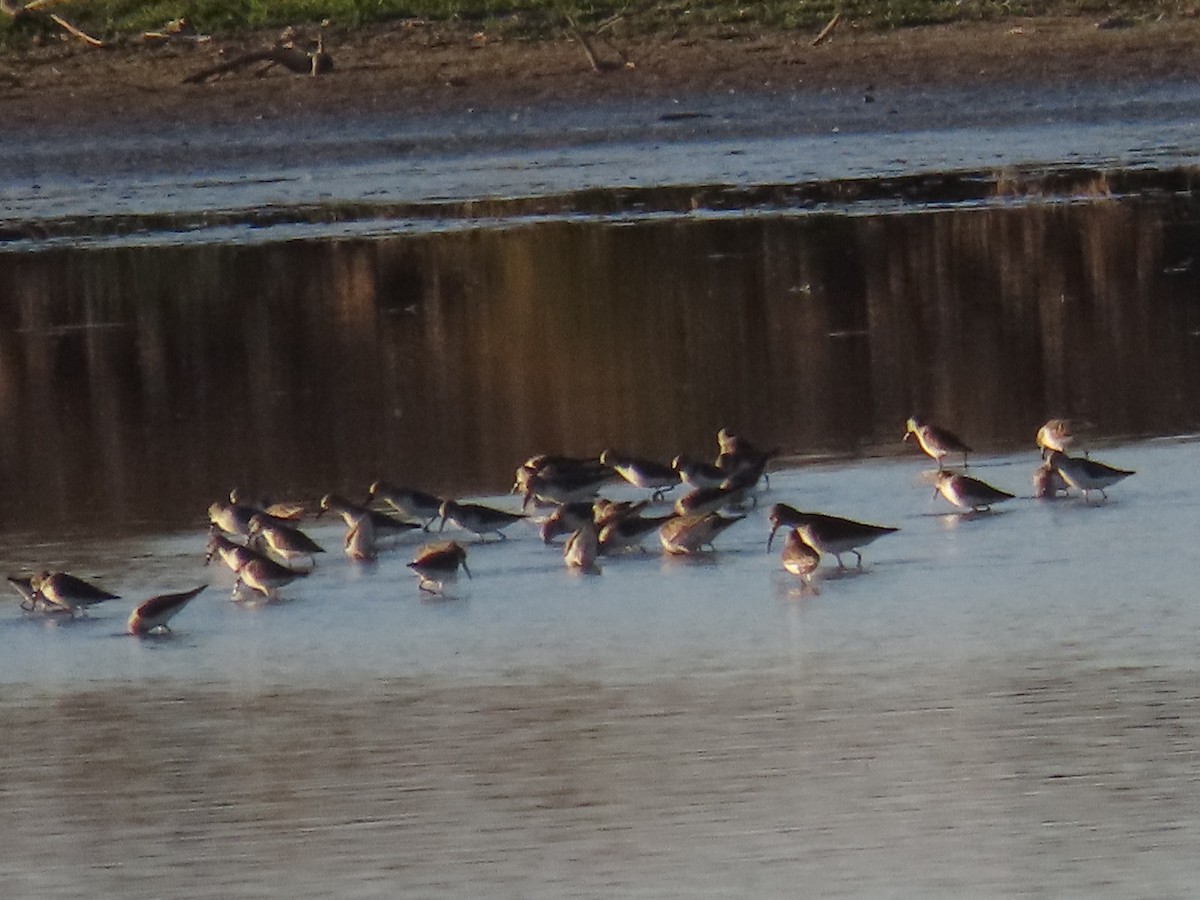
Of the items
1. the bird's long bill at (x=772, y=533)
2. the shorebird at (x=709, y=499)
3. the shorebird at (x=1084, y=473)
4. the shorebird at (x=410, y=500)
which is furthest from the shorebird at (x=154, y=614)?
the shorebird at (x=1084, y=473)

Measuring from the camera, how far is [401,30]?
86.1 ft

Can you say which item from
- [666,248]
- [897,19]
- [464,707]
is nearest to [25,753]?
[464,707]

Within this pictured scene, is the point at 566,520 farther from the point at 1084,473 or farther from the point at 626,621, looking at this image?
the point at 1084,473

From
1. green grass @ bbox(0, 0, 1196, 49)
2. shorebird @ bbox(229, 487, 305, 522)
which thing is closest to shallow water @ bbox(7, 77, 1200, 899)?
shorebird @ bbox(229, 487, 305, 522)

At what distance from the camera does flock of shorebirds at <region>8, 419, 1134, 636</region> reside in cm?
815

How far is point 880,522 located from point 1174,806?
133 inches

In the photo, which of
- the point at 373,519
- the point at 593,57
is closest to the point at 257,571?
the point at 373,519

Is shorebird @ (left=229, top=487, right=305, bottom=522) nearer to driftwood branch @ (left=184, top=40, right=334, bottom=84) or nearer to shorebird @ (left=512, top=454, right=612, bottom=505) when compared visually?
shorebird @ (left=512, top=454, right=612, bottom=505)

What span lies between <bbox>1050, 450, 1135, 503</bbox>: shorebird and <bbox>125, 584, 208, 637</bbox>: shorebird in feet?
9.40

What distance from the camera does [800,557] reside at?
26.2ft

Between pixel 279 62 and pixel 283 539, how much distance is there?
627 inches

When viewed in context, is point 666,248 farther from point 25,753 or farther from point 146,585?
point 25,753

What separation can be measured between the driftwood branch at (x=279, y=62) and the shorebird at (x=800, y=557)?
53.4 ft

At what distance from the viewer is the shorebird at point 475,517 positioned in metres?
9.00
